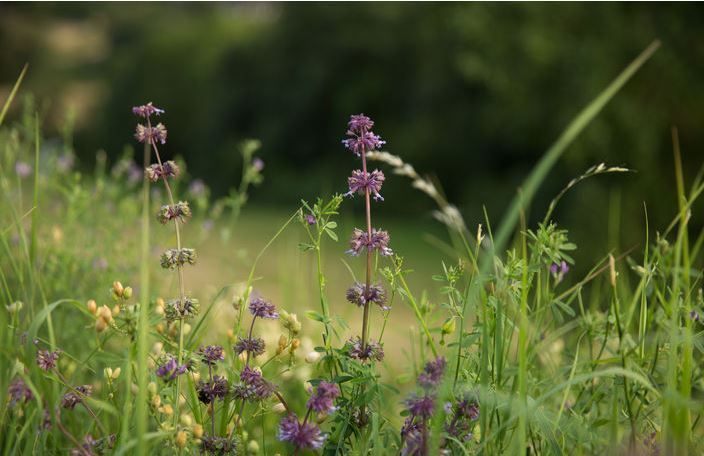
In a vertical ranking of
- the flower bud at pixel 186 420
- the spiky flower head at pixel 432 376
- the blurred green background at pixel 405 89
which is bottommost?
the flower bud at pixel 186 420

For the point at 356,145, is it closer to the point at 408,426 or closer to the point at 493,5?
the point at 408,426

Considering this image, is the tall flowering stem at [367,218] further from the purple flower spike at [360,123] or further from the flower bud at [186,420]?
the flower bud at [186,420]

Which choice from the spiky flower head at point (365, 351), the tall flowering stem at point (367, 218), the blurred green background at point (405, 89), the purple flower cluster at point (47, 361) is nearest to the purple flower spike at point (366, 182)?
the tall flowering stem at point (367, 218)

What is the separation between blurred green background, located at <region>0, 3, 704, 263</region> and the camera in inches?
529

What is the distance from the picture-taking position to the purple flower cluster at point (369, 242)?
56.5 inches

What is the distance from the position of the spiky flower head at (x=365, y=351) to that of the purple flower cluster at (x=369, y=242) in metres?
0.18

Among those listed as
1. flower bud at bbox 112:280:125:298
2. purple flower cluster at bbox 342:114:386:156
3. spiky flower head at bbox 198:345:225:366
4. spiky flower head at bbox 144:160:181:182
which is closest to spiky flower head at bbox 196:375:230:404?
spiky flower head at bbox 198:345:225:366

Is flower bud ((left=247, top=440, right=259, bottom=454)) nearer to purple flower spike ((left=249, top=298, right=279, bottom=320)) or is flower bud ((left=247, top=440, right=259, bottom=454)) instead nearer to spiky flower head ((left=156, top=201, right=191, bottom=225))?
purple flower spike ((left=249, top=298, right=279, bottom=320))

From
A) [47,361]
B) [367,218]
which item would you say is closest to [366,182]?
[367,218]

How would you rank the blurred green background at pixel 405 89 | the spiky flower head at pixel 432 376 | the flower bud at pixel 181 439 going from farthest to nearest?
the blurred green background at pixel 405 89
the flower bud at pixel 181 439
the spiky flower head at pixel 432 376

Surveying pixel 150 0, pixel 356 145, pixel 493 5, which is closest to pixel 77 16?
pixel 150 0

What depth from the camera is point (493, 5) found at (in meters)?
16.3

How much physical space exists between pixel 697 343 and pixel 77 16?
48698 millimetres

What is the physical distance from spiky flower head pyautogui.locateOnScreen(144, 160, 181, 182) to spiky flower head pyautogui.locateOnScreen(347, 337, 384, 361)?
0.46m
